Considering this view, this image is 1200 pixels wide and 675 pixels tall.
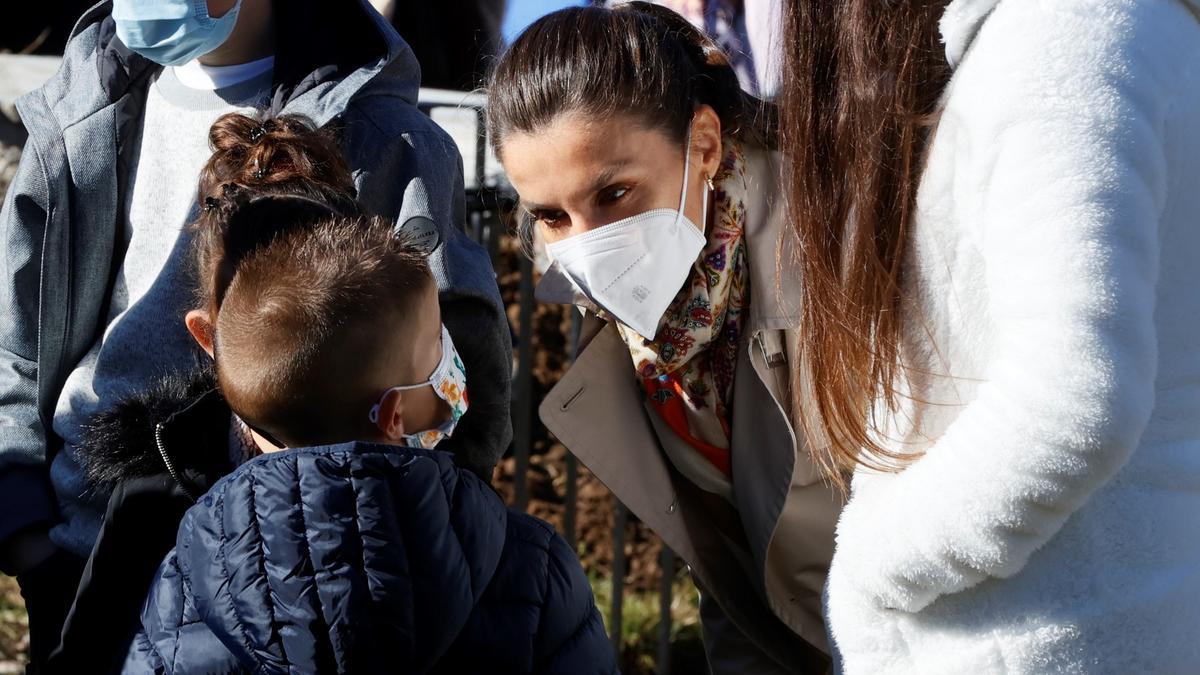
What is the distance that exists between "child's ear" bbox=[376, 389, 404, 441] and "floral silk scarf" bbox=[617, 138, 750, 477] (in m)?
0.68

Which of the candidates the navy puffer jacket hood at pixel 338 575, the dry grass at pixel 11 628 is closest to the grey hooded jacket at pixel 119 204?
the navy puffer jacket hood at pixel 338 575

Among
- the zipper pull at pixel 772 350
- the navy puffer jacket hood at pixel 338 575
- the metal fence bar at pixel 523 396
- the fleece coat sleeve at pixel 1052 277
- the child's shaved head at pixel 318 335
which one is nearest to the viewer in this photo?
the fleece coat sleeve at pixel 1052 277

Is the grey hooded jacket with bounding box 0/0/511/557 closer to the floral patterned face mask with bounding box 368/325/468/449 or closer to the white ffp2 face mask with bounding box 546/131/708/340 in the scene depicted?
the white ffp2 face mask with bounding box 546/131/708/340

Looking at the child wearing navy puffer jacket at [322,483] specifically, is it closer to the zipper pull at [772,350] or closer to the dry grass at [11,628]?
the zipper pull at [772,350]

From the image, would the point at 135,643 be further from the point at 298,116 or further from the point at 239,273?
the point at 298,116

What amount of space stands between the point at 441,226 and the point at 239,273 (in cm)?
57

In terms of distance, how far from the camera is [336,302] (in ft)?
5.52

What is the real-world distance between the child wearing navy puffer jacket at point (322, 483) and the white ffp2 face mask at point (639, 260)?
413 mm

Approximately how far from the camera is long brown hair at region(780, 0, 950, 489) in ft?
5.09

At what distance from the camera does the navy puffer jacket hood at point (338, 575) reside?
1.48 metres

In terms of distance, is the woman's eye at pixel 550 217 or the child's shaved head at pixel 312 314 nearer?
the child's shaved head at pixel 312 314

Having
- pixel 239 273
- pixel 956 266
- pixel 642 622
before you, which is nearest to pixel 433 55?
pixel 642 622

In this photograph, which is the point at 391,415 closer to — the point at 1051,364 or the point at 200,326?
the point at 200,326

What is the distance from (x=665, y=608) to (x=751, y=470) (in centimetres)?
205
